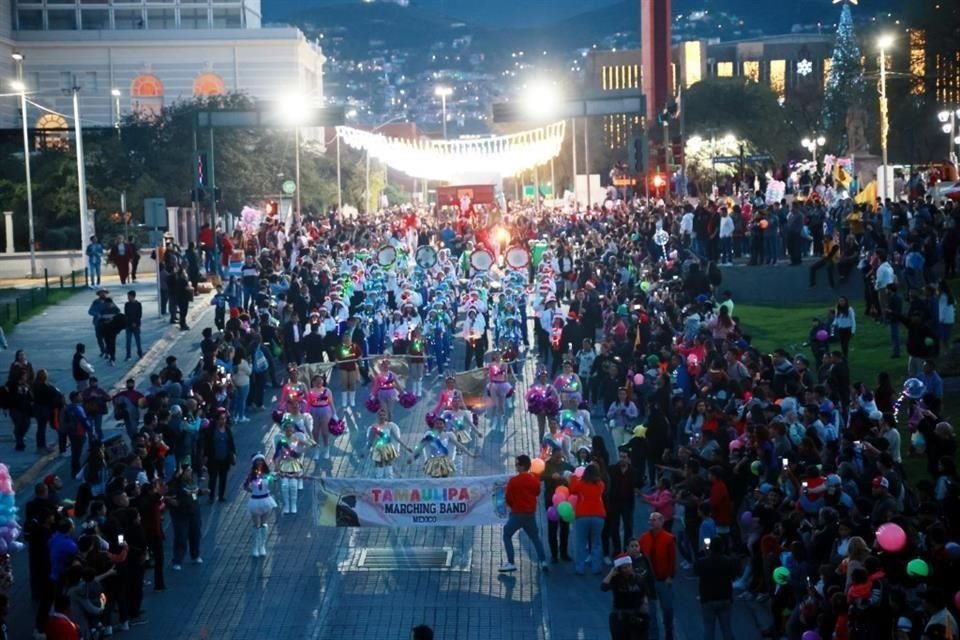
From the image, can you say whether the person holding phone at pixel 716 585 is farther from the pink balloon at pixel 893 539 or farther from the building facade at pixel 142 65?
the building facade at pixel 142 65

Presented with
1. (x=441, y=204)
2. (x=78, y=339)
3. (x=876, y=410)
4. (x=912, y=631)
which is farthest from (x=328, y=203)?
(x=912, y=631)

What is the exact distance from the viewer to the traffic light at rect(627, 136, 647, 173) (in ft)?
160

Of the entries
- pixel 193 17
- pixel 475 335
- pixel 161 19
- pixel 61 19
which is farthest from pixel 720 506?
pixel 61 19

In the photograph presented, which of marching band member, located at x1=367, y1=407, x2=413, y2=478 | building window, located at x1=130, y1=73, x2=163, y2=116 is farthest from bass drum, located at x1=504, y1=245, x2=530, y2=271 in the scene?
building window, located at x1=130, y1=73, x2=163, y2=116

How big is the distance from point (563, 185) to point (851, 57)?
110 ft

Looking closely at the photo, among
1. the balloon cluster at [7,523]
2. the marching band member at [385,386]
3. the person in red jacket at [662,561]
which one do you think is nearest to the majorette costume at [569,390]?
the marching band member at [385,386]

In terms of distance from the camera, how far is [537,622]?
1741 cm

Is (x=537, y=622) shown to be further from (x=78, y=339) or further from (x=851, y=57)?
(x=851, y=57)

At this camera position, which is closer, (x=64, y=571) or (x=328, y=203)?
(x=64, y=571)

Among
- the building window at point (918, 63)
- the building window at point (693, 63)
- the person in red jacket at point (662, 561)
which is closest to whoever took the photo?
the person in red jacket at point (662, 561)

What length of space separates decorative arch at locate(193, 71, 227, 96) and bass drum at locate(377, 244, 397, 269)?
81.6 metres

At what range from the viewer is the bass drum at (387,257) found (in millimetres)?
39344

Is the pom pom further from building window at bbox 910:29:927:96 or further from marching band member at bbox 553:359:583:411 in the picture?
building window at bbox 910:29:927:96

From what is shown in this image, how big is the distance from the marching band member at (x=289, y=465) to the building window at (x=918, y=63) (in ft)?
148
